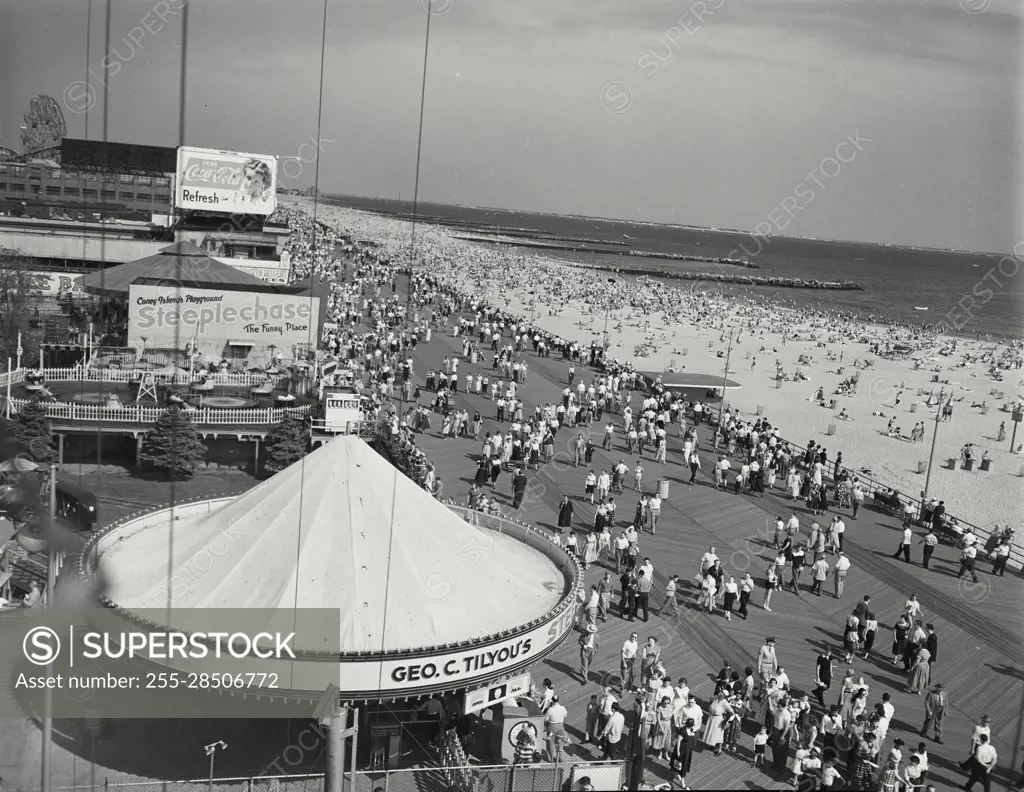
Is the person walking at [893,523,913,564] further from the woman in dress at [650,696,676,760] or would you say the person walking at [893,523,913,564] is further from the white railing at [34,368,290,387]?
the white railing at [34,368,290,387]

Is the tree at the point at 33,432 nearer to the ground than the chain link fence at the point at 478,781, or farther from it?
farther from it

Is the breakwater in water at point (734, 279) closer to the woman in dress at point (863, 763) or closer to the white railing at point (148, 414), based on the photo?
the white railing at point (148, 414)

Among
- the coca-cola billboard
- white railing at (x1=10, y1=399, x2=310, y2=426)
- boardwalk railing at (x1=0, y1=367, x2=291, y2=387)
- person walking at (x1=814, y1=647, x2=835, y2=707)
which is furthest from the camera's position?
the coca-cola billboard

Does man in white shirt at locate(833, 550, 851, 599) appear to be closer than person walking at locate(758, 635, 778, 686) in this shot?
No

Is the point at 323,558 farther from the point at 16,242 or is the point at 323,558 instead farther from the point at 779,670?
the point at 16,242

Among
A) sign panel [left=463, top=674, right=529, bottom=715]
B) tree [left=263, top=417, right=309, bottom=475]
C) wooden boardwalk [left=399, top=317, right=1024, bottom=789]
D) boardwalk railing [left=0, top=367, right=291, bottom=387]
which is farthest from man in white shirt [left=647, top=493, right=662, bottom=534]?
boardwalk railing [left=0, top=367, right=291, bottom=387]

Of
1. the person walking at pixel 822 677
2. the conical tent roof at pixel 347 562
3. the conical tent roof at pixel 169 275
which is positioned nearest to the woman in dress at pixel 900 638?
the person walking at pixel 822 677
